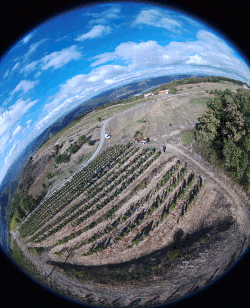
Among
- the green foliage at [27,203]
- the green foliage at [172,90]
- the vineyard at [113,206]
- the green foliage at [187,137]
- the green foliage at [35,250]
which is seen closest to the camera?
the green foliage at [35,250]

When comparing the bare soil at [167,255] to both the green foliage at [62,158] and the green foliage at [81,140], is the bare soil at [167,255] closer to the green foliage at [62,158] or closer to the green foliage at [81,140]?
the green foliage at [62,158]

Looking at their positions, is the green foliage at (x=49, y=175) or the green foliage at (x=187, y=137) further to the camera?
the green foliage at (x=187, y=137)

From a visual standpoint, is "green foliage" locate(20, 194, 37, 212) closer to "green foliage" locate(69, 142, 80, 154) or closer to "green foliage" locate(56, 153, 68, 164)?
"green foliage" locate(56, 153, 68, 164)

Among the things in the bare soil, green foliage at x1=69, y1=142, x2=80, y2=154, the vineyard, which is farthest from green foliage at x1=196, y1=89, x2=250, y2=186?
green foliage at x1=69, y1=142, x2=80, y2=154

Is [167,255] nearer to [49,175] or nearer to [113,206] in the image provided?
[113,206]

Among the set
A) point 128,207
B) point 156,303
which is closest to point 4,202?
point 128,207

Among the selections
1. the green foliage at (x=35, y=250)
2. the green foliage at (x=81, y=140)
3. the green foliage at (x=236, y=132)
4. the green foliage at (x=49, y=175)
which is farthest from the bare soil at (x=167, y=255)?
the green foliage at (x=81, y=140)

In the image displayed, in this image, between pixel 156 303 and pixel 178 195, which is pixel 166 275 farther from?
pixel 178 195

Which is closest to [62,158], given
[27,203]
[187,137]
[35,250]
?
[27,203]
